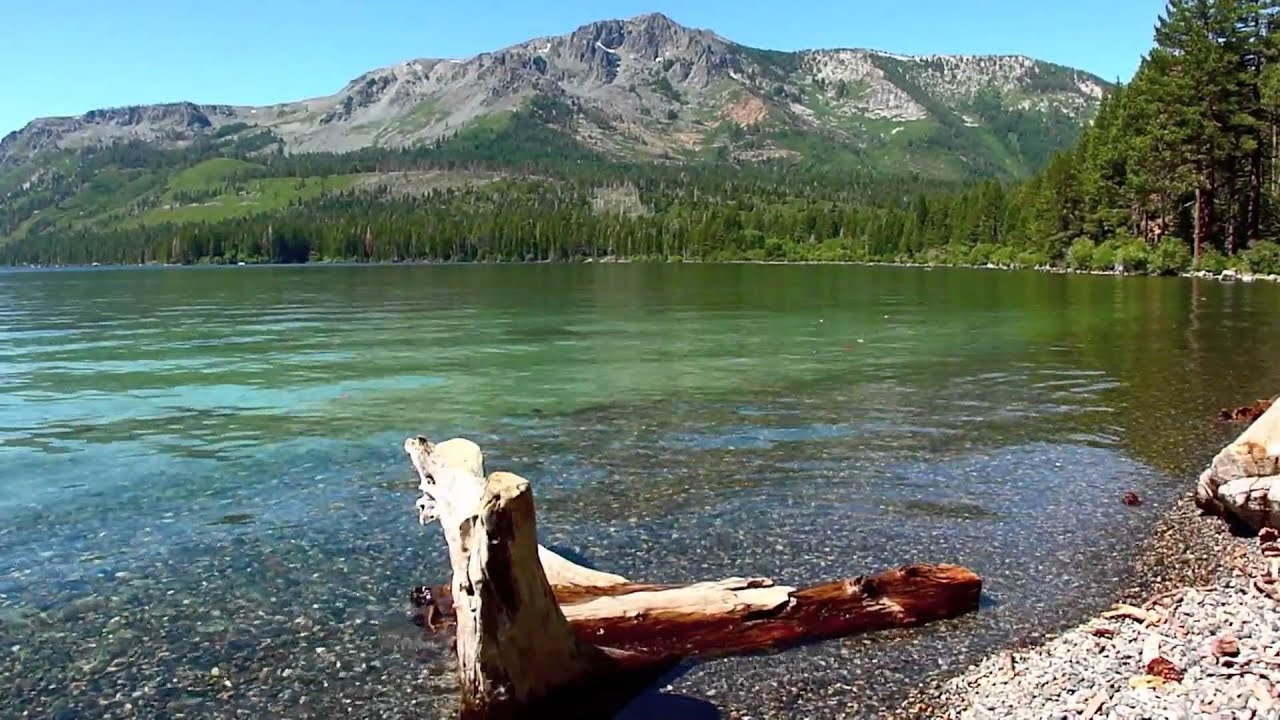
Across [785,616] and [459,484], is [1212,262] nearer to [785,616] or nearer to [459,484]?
[785,616]

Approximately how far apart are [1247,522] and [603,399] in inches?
710

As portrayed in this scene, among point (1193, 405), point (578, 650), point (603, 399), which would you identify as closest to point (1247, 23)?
point (1193, 405)

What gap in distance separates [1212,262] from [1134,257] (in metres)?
11.8

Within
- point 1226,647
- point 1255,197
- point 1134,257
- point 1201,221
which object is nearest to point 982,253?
point 1134,257

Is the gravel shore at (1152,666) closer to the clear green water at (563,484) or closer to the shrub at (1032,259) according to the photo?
the clear green water at (563,484)

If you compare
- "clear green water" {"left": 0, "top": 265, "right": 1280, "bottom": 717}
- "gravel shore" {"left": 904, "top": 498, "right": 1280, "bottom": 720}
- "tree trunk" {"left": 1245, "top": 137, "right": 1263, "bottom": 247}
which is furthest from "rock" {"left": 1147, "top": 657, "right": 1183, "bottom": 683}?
"tree trunk" {"left": 1245, "top": 137, "right": 1263, "bottom": 247}

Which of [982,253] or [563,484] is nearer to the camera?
[563,484]

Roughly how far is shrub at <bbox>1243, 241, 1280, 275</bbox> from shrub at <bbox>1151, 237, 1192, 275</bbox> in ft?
34.6

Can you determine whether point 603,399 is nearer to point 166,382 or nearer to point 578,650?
point 166,382

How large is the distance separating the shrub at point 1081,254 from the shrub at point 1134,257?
829 centimetres

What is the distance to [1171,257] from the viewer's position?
102562mm

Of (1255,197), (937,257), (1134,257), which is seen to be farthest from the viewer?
(937,257)

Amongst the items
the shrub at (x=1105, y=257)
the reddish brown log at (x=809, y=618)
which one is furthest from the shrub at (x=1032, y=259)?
the reddish brown log at (x=809, y=618)

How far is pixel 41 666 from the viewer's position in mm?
10922
